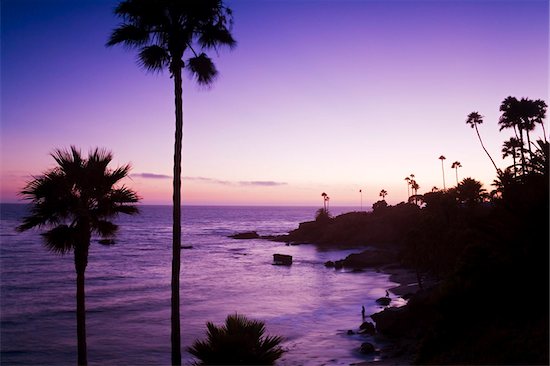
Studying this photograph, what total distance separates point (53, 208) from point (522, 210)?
14801 mm

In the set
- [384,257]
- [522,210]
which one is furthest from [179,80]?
[384,257]

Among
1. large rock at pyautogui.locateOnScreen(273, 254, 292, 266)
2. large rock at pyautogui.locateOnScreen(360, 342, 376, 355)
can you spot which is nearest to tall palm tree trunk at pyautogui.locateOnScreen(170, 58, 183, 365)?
large rock at pyautogui.locateOnScreen(360, 342, 376, 355)

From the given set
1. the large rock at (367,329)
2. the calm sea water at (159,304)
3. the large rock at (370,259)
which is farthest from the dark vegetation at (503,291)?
the large rock at (370,259)

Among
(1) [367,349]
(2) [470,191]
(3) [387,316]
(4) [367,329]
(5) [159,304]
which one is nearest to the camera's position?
(1) [367,349]

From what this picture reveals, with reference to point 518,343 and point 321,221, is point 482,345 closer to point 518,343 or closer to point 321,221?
point 518,343

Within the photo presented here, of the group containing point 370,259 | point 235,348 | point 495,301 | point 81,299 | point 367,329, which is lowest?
point 367,329

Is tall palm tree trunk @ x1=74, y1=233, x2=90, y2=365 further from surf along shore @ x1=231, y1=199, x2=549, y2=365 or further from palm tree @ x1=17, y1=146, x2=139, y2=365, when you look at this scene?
surf along shore @ x1=231, y1=199, x2=549, y2=365

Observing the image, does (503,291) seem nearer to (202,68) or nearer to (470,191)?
(202,68)

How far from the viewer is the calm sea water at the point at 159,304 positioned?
27.8 m

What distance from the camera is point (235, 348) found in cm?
1264

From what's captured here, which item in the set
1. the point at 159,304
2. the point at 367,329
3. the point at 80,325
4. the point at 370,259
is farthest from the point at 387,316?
the point at 370,259

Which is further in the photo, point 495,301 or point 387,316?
point 387,316

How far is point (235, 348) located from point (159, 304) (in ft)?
107

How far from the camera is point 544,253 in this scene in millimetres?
11672
